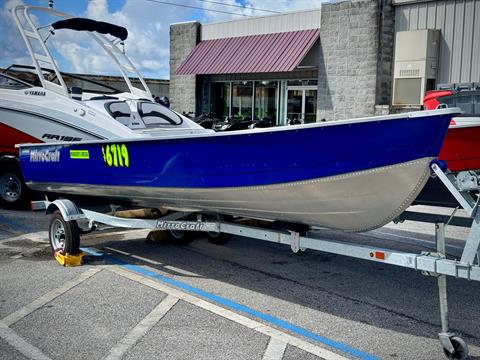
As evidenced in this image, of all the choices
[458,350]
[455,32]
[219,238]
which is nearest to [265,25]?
[455,32]

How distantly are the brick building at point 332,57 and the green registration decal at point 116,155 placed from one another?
1250 cm

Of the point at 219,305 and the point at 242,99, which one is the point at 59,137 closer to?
the point at 219,305

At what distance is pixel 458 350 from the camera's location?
3.94 metres

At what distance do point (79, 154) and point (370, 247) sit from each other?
12.0 feet

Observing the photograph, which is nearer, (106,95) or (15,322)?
(15,322)

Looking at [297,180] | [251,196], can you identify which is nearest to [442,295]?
[297,180]

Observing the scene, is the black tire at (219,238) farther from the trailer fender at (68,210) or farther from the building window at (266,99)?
the building window at (266,99)

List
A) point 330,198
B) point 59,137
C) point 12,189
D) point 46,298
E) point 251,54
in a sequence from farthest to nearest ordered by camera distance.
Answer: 1. point 251,54
2. point 12,189
3. point 59,137
4. point 46,298
5. point 330,198

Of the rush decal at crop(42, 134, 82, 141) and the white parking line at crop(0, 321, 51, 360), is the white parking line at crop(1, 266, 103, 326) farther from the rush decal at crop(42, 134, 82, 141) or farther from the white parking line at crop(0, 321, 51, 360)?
the rush decal at crop(42, 134, 82, 141)

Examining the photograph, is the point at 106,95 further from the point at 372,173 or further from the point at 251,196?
the point at 372,173

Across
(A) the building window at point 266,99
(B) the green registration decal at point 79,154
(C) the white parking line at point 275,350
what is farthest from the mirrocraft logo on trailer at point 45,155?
(A) the building window at point 266,99

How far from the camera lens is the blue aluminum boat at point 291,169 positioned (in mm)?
4246

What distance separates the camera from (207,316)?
15.8ft

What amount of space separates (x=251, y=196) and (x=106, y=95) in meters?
4.71
